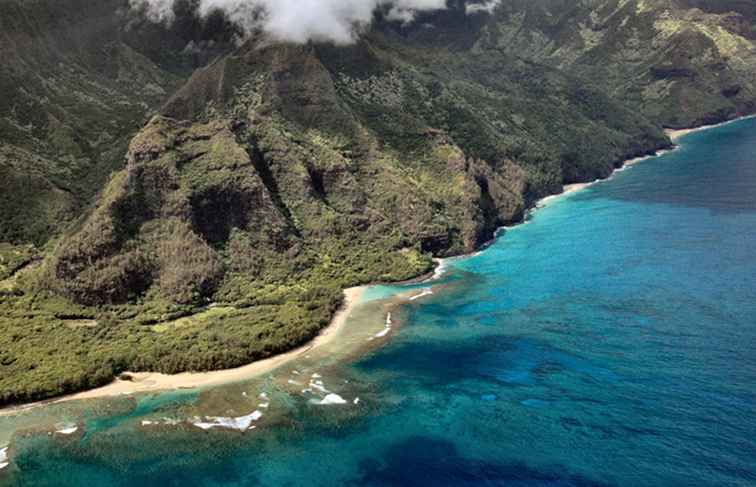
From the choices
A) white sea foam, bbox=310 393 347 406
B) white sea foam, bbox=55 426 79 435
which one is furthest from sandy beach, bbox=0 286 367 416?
white sea foam, bbox=310 393 347 406

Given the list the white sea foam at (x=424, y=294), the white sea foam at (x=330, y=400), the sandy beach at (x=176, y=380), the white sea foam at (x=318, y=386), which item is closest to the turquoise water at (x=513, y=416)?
the white sea foam at (x=330, y=400)

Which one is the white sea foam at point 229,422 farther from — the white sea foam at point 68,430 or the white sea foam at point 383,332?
the white sea foam at point 383,332

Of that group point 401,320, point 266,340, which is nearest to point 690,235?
point 401,320

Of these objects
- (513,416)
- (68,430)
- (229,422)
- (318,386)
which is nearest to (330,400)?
(318,386)

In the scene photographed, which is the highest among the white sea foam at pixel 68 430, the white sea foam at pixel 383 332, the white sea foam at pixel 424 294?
the white sea foam at pixel 424 294

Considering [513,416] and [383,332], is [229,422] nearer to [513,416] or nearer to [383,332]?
[383,332]

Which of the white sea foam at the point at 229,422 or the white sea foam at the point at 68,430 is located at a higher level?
the white sea foam at the point at 68,430
